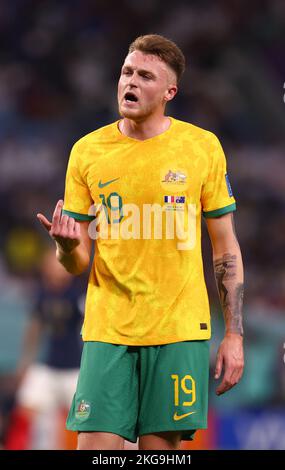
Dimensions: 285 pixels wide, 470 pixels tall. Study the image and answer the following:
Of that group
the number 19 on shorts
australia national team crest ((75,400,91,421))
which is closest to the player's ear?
the number 19 on shorts

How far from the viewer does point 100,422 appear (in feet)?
12.6

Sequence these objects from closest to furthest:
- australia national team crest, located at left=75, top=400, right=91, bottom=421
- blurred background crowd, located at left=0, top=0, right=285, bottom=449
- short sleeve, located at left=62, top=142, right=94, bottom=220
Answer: australia national team crest, located at left=75, top=400, right=91, bottom=421
short sleeve, located at left=62, top=142, right=94, bottom=220
blurred background crowd, located at left=0, top=0, right=285, bottom=449

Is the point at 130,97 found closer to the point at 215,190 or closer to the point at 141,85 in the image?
the point at 141,85

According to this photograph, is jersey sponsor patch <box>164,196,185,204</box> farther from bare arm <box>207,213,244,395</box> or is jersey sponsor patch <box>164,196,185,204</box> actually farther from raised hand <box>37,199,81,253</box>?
raised hand <box>37,199,81,253</box>

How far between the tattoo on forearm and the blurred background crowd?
18.1ft

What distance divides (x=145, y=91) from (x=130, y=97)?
7 centimetres

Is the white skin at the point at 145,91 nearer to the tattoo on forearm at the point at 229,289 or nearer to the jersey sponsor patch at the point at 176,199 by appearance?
the jersey sponsor patch at the point at 176,199

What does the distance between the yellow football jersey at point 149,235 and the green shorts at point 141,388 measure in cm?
6

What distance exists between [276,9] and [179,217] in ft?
29.6

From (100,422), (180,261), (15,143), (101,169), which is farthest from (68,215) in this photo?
(15,143)

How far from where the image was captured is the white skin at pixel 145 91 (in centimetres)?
400

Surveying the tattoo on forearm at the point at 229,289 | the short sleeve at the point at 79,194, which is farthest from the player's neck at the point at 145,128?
the tattoo on forearm at the point at 229,289

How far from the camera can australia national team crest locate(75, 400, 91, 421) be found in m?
3.88
